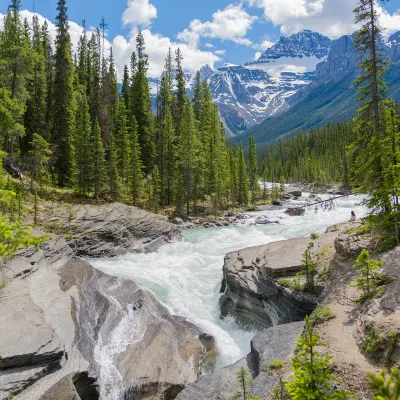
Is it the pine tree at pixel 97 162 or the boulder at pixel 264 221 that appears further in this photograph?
the pine tree at pixel 97 162

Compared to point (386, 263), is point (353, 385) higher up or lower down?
lower down

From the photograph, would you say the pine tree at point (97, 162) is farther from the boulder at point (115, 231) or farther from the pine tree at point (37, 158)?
the boulder at point (115, 231)

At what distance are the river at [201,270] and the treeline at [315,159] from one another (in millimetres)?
54523

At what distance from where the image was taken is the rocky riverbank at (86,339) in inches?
349

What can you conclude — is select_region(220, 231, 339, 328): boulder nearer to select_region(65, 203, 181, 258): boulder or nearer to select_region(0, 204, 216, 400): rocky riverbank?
select_region(0, 204, 216, 400): rocky riverbank

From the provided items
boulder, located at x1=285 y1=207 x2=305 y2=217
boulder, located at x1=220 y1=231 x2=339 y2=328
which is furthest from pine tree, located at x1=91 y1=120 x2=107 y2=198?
boulder, located at x1=220 y1=231 x2=339 y2=328

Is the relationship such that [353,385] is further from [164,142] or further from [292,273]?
[164,142]

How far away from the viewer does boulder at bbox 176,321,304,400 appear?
9.00 m

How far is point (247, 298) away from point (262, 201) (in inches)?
1886

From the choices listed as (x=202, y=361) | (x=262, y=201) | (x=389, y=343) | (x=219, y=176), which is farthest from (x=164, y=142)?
(x=389, y=343)

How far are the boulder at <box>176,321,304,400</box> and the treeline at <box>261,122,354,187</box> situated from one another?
74298mm

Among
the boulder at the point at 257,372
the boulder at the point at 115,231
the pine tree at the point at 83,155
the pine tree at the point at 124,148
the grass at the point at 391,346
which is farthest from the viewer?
the pine tree at the point at 124,148

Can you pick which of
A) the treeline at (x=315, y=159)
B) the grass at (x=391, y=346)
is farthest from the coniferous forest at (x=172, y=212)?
the treeline at (x=315, y=159)

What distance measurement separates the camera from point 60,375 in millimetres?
8938
